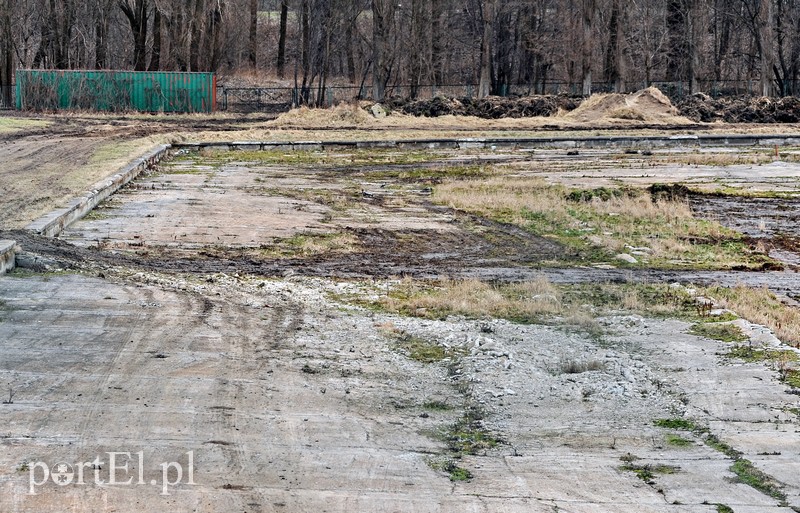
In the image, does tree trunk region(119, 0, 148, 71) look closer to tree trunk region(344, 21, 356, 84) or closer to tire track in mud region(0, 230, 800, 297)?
tree trunk region(344, 21, 356, 84)

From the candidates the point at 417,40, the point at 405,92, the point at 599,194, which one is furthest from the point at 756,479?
the point at 417,40

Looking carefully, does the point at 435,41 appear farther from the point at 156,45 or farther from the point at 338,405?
the point at 338,405

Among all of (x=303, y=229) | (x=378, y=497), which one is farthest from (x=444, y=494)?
(x=303, y=229)

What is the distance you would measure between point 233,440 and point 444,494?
1.45 metres

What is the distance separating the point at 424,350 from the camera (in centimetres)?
939

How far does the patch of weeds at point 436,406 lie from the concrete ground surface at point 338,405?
0.08ft

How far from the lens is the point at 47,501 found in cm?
566

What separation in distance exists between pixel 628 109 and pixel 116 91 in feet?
73.5

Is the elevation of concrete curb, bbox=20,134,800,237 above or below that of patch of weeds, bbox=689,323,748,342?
above

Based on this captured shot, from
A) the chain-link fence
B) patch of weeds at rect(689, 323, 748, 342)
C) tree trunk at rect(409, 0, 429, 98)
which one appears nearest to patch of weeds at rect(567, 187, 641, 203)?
patch of weeds at rect(689, 323, 748, 342)

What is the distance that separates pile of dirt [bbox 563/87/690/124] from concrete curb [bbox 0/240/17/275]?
34786 millimetres

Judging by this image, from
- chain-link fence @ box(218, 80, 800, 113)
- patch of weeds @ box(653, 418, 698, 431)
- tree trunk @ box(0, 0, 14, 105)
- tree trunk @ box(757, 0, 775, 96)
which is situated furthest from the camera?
chain-link fence @ box(218, 80, 800, 113)

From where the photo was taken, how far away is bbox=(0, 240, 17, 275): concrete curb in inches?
458

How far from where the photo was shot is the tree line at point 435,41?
54312mm
